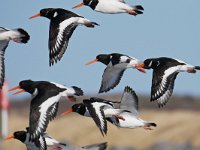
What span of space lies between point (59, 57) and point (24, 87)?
1.03 meters

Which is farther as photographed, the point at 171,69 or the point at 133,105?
the point at 133,105

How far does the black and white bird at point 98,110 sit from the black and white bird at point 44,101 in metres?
0.26

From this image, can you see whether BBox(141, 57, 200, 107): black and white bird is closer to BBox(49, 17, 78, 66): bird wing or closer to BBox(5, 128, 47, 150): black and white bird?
BBox(49, 17, 78, 66): bird wing

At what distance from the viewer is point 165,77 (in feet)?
49.0

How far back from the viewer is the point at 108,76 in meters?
17.0

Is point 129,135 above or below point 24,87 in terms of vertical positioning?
below

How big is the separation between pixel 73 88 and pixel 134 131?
2870 cm

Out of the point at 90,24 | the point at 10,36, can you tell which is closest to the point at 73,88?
the point at 90,24

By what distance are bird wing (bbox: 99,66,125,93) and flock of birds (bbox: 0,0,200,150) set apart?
0.49m

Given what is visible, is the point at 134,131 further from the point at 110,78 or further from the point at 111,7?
the point at 111,7

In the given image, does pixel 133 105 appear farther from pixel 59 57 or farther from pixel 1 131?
pixel 1 131

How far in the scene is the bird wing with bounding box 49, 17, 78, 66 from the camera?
48.3 feet

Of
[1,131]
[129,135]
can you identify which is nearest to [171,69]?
[1,131]

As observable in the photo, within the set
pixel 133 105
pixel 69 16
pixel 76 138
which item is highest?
pixel 69 16
